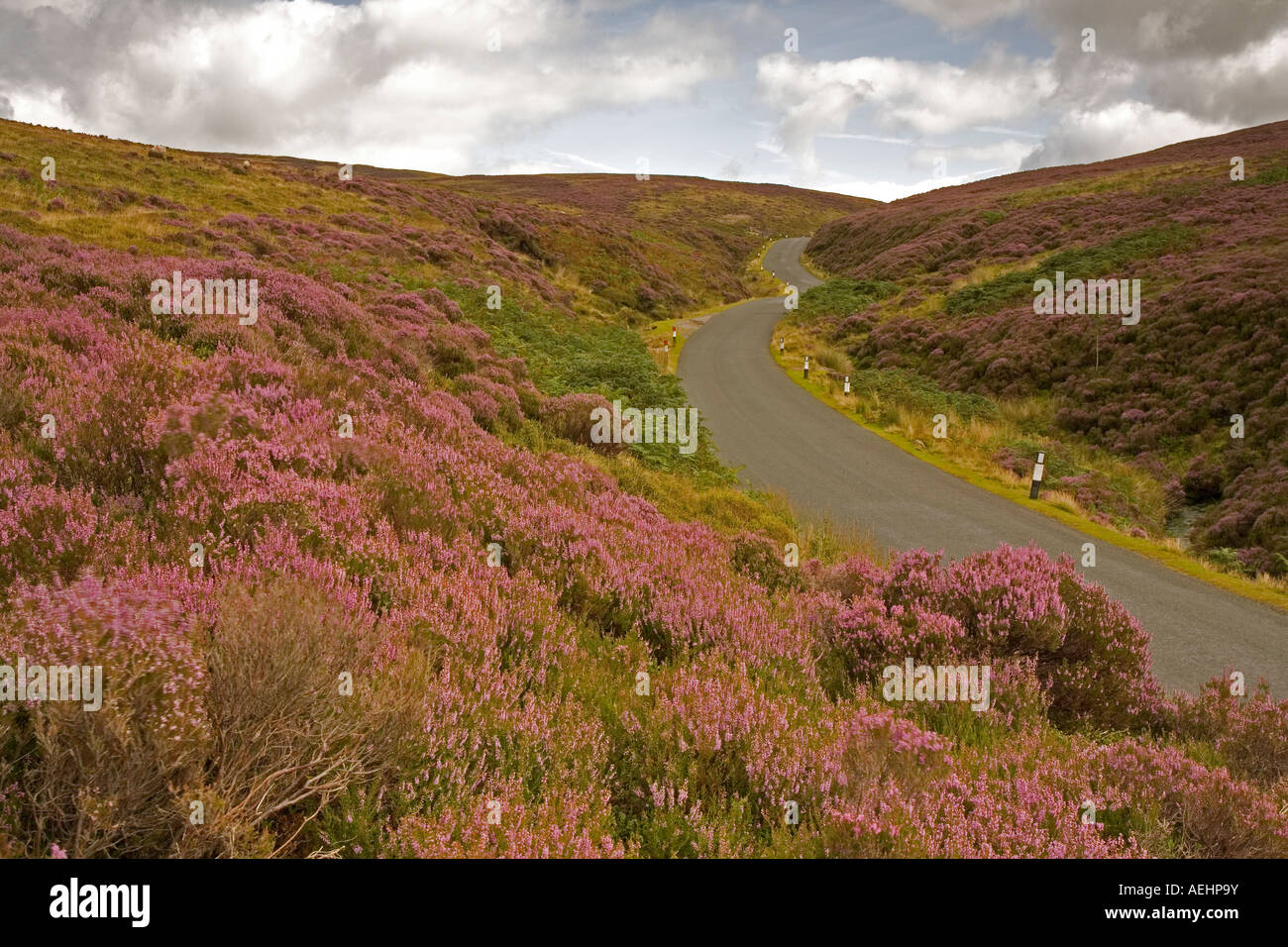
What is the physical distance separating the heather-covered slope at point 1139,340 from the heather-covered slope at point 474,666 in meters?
10.5

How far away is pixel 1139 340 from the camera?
20.9 metres

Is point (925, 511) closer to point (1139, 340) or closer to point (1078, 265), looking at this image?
point (1139, 340)

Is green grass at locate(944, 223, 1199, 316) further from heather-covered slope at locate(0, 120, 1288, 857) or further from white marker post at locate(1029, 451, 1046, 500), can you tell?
heather-covered slope at locate(0, 120, 1288, 857)

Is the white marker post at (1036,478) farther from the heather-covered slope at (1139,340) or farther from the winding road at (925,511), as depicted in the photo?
the heather-covered slope at (1139,340)

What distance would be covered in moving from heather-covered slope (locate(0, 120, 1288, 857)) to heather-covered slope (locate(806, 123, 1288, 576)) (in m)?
10.5

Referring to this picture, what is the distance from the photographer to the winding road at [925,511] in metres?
7.98

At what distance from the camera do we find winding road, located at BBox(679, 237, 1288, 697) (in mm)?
7977

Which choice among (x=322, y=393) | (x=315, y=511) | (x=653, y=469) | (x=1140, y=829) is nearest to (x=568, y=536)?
(x=315, y=511)

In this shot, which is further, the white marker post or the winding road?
the white marker post

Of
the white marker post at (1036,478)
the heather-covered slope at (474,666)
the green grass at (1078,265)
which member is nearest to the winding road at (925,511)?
the white marker post at (1036,478)

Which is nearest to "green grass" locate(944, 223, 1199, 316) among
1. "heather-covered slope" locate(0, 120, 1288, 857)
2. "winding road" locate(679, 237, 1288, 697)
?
"winding road" locate(679, 237, 1288, 697)

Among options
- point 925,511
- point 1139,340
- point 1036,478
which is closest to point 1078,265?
point 1139,340
